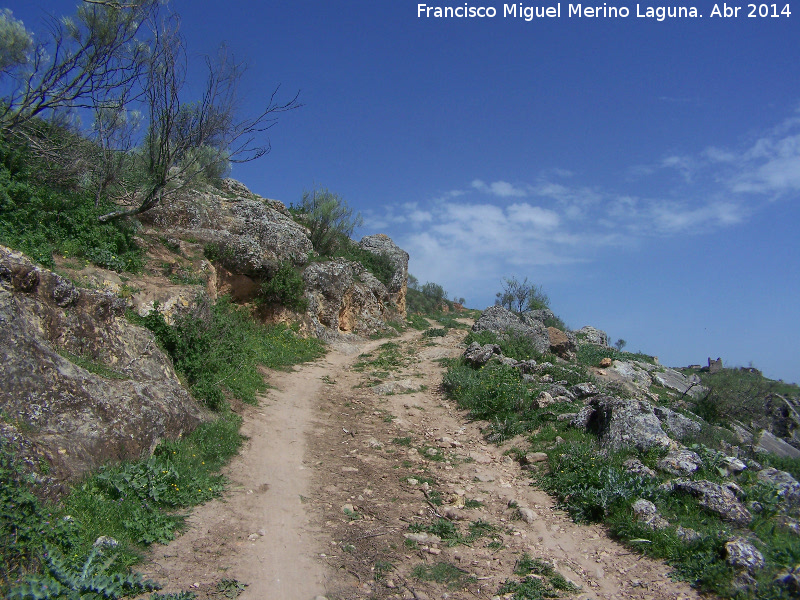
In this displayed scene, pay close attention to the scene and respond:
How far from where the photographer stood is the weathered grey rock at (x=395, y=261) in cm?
2522

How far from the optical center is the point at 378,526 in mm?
5473

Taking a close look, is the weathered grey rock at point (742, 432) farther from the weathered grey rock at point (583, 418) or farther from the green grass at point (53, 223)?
the green grass at point (53, 223)

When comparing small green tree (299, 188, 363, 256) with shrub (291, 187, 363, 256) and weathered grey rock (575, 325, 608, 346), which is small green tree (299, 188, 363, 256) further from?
weathered grey rock (575, 325, 608, 346)

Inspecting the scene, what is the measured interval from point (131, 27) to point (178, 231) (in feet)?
17.8

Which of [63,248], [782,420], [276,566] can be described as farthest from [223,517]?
[782,420]

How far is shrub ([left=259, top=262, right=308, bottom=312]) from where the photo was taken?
635 inches

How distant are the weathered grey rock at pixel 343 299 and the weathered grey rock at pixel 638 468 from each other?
40.1 ft

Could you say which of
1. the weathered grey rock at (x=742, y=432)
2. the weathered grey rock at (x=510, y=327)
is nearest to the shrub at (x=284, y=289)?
the weathered grey rock at (x=510, y=327)

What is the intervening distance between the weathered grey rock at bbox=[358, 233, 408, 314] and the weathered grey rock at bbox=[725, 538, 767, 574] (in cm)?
2072

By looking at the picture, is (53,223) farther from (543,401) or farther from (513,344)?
(513,344)

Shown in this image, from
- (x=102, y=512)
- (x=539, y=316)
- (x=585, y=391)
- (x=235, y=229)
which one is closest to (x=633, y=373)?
(x=539, y=316)

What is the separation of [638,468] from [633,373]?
12.9 metres

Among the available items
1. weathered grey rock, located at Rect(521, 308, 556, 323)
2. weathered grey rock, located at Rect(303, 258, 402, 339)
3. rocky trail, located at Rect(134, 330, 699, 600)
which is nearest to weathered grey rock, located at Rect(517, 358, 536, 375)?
rocky trail, located at Rect(134, 330, 699, 600)

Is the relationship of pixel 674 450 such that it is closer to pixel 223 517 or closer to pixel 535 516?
pixel 535 516
